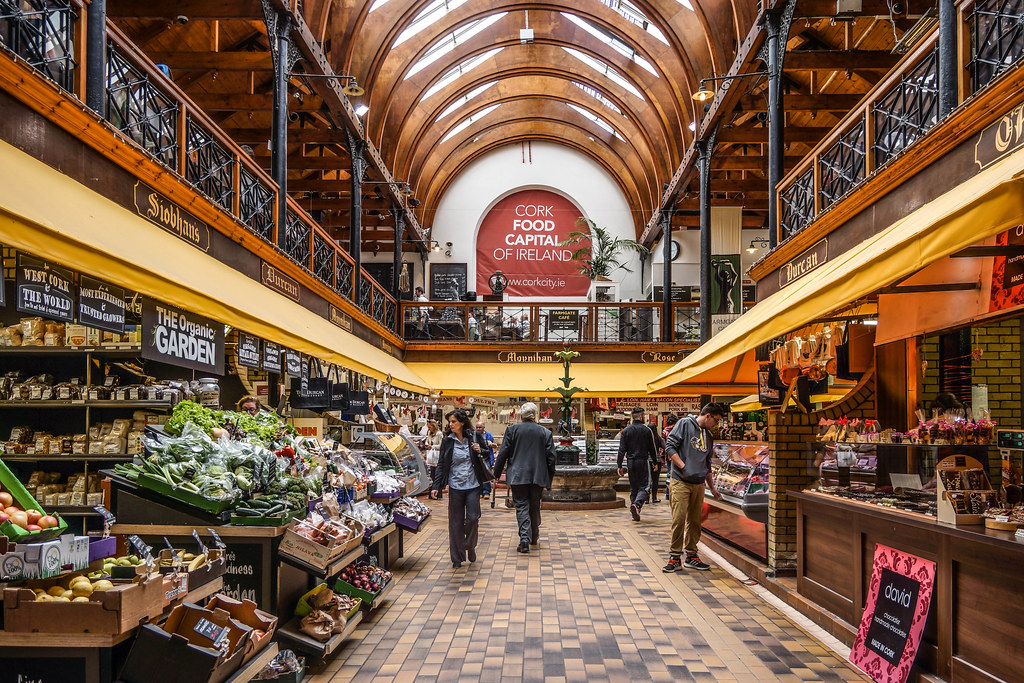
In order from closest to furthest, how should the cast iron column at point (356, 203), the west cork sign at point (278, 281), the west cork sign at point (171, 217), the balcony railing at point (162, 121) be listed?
the balcony railing at point (162, 121), the west cork sign at point (171, 217), the west cork sign at point (278, 281), the cast iron column at point (356, 203)

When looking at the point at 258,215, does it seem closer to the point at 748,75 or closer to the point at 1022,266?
the point at 748,75

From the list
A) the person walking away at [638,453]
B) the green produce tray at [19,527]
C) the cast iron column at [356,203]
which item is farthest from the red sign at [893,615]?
the cast iron column at [356,203]

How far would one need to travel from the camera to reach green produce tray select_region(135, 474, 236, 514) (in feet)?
13.4

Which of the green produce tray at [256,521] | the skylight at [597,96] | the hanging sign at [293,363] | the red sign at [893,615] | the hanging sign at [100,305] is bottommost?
the red sign at [893,615]

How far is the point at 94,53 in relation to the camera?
580 cm

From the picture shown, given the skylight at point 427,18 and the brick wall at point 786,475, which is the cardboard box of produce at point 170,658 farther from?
the skylight at point 427,18

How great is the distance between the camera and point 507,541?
30.4 feet

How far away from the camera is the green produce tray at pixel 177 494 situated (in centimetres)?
408

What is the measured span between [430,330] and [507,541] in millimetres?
12456

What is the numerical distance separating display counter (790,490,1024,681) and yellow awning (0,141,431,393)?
14.7 feet

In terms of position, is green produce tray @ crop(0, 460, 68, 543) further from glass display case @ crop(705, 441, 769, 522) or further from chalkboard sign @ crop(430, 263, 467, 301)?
chalkboard sign @ crop(430, 263, 467, 301)

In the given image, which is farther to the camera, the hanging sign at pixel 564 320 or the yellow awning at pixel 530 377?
the hanging sign at pixel 564 320

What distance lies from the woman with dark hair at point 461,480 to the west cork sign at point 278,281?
138 inches

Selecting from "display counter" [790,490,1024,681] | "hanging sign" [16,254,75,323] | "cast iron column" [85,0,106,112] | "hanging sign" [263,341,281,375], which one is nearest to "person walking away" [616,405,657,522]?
"hanging sign" [263,341,281,375]
